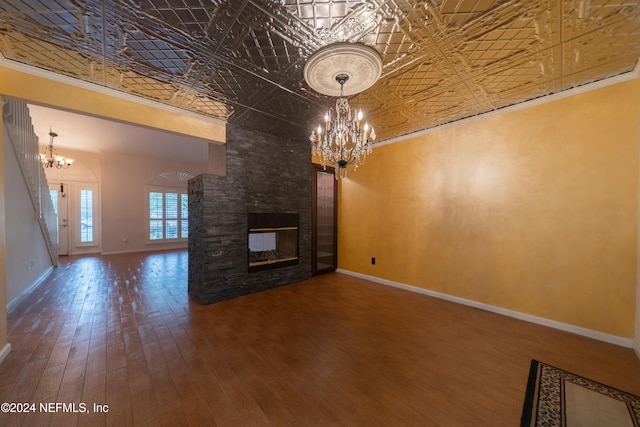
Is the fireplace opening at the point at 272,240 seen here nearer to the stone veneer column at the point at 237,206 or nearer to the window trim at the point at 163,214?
the stone veneer column at the point at 237,206

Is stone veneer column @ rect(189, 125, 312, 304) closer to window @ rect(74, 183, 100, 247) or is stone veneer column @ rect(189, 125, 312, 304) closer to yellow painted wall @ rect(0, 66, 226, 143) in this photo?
yellow painted wall @ rect(0, 66, 226, 143)

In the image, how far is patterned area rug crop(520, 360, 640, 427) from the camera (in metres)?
1.46

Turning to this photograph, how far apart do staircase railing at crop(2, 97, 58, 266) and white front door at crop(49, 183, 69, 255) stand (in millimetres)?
1984

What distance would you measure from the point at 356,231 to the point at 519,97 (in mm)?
3279

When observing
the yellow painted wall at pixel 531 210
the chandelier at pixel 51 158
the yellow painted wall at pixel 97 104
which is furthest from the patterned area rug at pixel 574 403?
the chandelier at pixel 51 158

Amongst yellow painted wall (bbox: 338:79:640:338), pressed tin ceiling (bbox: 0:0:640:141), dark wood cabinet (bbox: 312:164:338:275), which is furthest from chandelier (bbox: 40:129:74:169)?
yellow painted wall (bbox: 338:79:640:338)

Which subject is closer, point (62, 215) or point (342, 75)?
point (342, 75)

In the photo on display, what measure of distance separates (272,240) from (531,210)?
3.91m

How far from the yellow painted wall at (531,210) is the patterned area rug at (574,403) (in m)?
1.17

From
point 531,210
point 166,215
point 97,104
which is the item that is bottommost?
point 166,215

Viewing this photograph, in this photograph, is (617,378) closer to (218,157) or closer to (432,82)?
(432,82)

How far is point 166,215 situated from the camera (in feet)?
27.3

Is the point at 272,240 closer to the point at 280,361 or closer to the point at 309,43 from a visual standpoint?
the point at 280,361

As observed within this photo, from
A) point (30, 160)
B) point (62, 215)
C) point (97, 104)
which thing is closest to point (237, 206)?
point (97, 104)
